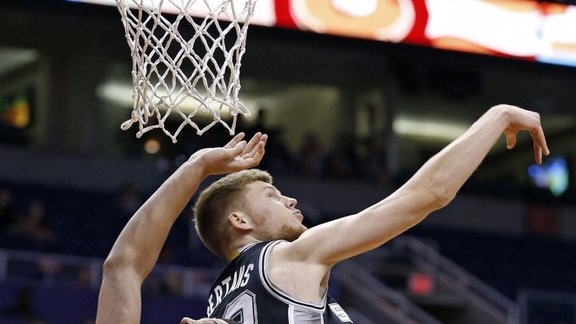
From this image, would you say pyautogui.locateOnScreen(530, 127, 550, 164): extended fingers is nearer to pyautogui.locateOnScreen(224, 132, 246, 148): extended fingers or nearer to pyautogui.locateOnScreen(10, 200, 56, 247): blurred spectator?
pyautogui.locateOnScreen(224, 132, 246, 148): extended fingers

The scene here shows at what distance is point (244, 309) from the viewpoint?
12.0ft

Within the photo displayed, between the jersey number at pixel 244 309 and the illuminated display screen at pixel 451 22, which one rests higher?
the illuminated display screen at pixel 451 22

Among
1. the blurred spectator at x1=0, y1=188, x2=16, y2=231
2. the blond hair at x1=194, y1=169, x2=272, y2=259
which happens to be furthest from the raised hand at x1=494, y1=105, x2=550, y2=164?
the blurred spectator at x1=0, y1=188, x2=16, y2=231

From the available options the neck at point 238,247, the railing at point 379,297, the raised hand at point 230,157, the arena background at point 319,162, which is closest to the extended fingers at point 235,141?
the raised hand at point 230,157

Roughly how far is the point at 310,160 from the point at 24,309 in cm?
881

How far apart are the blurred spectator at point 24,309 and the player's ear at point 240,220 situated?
7673 mm

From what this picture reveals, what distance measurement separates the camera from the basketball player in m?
3.61

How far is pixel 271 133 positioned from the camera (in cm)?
1866

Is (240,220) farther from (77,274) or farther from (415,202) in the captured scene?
(77,274)

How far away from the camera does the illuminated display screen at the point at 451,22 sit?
14.4m

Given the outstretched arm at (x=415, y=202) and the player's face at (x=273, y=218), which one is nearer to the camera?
the outstretched arm at (x=415, y=202)

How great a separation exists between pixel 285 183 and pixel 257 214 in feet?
48.5

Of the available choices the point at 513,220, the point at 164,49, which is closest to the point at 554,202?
the point at 513,220

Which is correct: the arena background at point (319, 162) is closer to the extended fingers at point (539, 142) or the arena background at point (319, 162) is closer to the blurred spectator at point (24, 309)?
the blurred spectator at point (24, 309)
